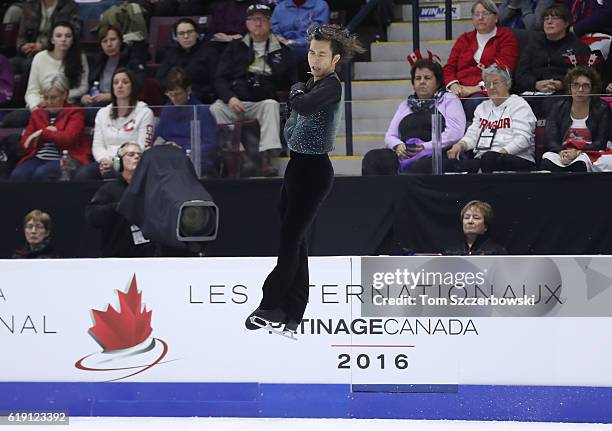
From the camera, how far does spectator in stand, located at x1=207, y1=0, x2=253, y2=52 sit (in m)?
9.18

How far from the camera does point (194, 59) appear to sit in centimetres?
845

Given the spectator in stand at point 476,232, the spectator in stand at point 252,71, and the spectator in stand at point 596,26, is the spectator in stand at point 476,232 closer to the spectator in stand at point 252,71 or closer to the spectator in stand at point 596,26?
the spectator in stand at point 252,71

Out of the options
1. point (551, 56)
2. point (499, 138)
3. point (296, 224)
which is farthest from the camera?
point (551, 56)

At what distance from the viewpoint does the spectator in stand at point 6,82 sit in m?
8.95

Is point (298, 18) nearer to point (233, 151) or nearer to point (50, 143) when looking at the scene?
point (233, 151)

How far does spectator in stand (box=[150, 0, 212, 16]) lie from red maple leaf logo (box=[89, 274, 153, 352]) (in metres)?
→ 3.39

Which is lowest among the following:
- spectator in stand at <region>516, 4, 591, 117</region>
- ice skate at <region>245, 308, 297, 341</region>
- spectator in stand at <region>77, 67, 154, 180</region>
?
ice skate at <region>245, 308, 297, 341</region>

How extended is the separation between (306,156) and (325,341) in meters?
2.07

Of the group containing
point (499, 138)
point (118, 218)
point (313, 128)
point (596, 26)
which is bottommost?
point (118, 218)

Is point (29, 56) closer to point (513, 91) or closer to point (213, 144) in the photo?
point (213, 144)

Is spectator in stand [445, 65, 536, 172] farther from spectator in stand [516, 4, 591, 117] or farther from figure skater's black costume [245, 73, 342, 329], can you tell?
figure skater's black costume [245, 73, 342, 329]

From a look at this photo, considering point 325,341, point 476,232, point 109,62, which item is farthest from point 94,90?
point 476,232

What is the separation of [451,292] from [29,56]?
13.7ft

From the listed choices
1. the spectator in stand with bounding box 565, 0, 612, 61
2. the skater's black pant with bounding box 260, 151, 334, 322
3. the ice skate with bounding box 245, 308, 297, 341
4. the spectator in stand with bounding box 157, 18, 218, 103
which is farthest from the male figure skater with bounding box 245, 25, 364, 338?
the spectator in stand with bounding box 565, 0, 612, 61
